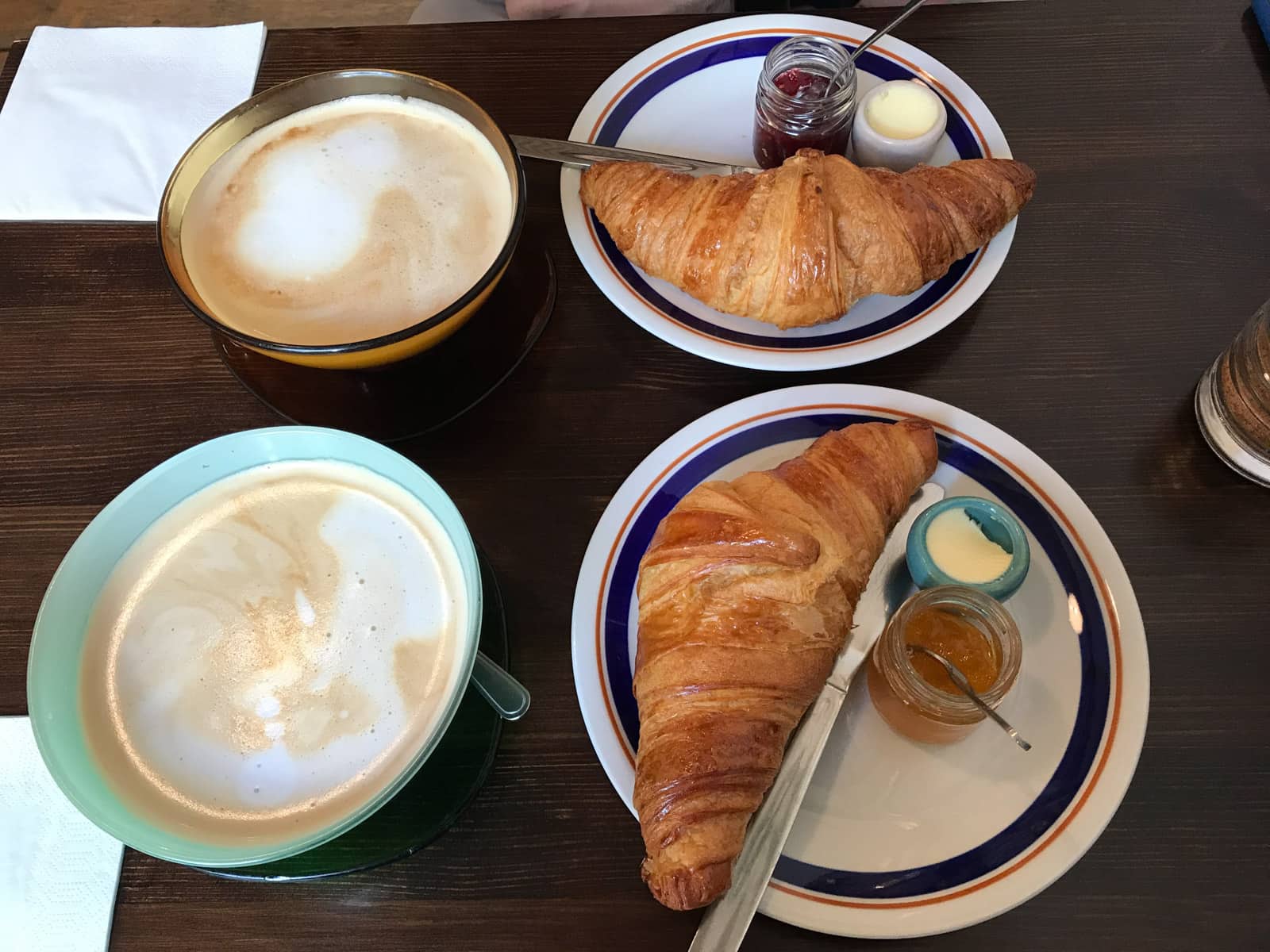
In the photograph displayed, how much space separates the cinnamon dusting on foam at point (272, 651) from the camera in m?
0.67

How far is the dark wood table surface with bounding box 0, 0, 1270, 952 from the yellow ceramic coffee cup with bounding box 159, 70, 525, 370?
0.13m

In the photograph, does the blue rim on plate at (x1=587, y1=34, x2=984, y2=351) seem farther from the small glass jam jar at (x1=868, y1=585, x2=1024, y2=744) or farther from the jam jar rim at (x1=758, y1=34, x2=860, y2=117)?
the small glass jam jar at (x1=868, y1=585, x2=1024, y2=744)

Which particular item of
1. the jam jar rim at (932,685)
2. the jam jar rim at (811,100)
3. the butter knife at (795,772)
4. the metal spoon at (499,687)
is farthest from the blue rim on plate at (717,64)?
the metal spoon at (499,687)

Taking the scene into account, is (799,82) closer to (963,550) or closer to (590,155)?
(590,155)

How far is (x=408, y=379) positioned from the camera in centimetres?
96

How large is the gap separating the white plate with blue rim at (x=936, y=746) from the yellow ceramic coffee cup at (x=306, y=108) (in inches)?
10.0

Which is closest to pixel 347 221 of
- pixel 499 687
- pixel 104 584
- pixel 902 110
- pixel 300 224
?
pixel 300 224

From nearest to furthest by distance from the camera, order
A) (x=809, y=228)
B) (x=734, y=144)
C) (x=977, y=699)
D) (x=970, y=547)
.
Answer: (x=977, y=699)
(x=970, y=547)
(x=809, y=228)
(x=734, y=144)

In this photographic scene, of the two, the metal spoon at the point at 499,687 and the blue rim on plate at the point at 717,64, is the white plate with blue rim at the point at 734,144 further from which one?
the metal spoon at the point at 499,687

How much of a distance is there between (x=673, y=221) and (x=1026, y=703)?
0.61 metres

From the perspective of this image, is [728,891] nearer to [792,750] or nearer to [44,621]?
[792,750]

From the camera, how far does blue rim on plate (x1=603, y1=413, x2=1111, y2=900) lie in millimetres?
716

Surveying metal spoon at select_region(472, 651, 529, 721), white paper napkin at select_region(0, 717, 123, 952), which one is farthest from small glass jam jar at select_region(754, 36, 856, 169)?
white paper napkin at select_region(0, 717, 123, 952)

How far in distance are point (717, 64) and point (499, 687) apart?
2.92 feet
